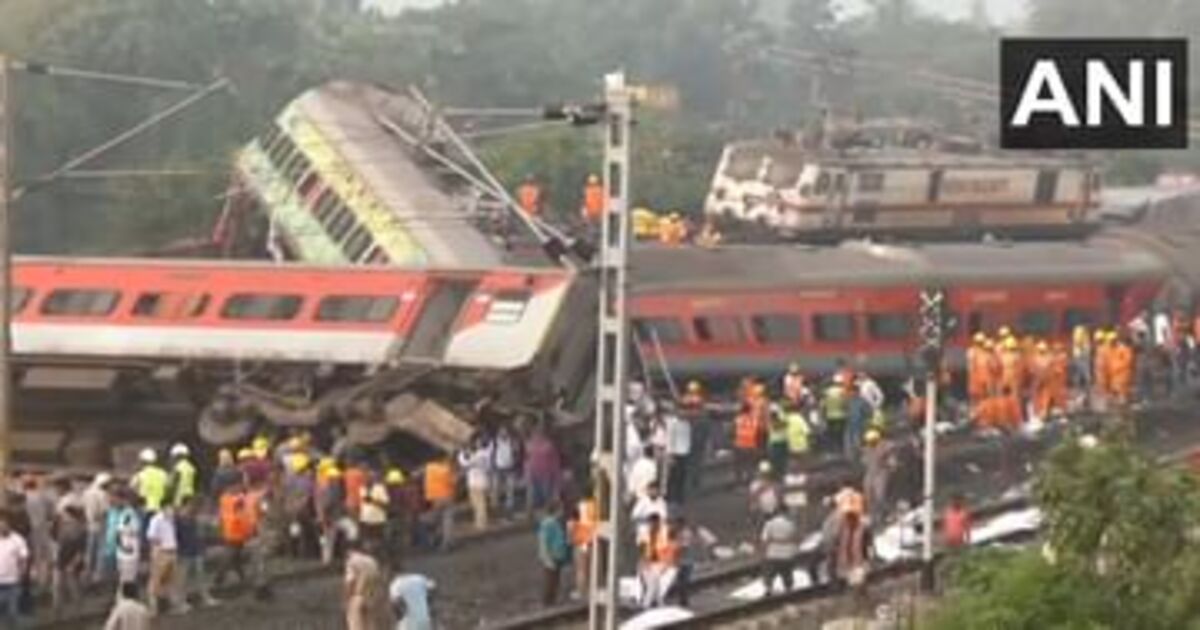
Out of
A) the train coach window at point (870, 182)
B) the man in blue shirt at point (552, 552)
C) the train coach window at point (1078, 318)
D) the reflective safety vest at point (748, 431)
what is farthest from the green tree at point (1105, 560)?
the train coach window at point (870, 182)

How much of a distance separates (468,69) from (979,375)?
52.6 m

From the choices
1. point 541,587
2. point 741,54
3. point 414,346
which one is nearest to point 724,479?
point 414,346

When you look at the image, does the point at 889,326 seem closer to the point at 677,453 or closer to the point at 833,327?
the point at 833,327

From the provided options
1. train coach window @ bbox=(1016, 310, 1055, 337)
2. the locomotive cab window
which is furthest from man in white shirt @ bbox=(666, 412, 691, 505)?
train coach window @ bbox=(1016, 310, 1055, 337)

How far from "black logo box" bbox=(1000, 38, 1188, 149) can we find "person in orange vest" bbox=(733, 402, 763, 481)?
2085 centimetres

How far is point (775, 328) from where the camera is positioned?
35500mm

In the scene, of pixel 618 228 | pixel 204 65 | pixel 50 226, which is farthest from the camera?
pixel 204 65

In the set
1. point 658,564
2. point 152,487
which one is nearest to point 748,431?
point 658,564

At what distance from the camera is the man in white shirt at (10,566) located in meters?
19.4

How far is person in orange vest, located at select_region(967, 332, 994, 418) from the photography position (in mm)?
32812

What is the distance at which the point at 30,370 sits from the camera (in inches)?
1248

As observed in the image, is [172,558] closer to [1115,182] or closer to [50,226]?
[50,226]

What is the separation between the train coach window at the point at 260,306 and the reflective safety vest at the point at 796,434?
21.5 ft

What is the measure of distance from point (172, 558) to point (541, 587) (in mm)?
3955
